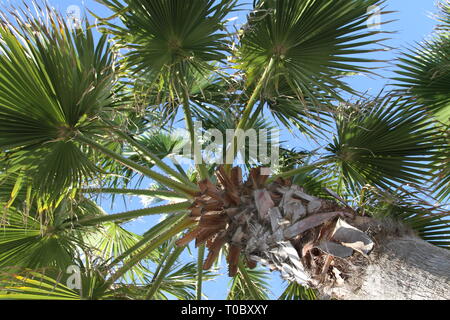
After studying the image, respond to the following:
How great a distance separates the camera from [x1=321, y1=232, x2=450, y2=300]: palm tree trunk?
145cm

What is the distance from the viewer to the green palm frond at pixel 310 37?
3.03 meters

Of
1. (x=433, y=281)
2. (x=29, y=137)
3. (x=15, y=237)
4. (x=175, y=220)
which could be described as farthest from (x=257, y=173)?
(x=15, y=237)

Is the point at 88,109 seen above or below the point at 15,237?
above

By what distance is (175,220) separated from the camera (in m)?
3.45

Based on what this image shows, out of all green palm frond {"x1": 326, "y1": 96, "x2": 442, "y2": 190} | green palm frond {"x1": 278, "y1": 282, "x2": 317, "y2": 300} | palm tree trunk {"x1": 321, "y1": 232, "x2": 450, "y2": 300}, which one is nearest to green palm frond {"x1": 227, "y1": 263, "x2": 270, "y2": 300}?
green palm frond {"x1": 278, "y1": 282, "x2": 317, "y2": 300}

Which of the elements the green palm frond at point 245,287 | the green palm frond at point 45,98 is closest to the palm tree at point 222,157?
the green palm frond at point 45,98

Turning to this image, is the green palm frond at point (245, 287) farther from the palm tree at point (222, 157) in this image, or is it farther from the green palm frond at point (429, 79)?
the green palm frond at point (429, 79)

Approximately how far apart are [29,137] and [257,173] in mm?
1582

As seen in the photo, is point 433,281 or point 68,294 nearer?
point 433,281

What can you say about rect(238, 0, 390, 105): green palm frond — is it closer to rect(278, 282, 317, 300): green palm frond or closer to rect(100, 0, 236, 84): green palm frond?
rect(100, 0, 236, 84): green palm frond

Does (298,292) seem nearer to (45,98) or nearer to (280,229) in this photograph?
(280,229)

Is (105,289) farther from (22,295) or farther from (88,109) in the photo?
(88,109)
